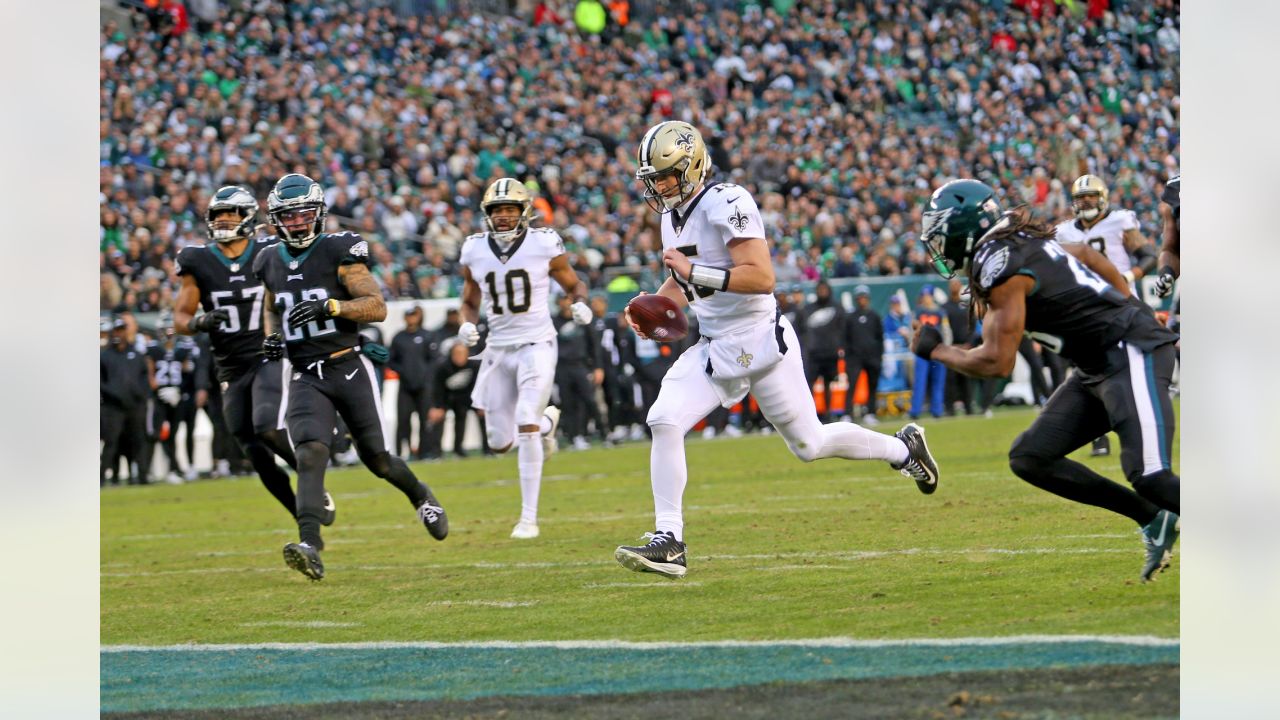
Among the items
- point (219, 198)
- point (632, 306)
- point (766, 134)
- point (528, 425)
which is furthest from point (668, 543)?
point (766, 134)

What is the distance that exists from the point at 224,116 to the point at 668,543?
15.4 metres

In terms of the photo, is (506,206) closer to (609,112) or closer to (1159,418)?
(1159,418)

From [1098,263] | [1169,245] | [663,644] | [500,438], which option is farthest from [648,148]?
[1169,245]

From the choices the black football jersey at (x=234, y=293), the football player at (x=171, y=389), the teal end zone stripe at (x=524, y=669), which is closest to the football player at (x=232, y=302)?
the black football jersey at (x=234, y=293)

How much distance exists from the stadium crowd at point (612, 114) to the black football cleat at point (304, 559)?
9210mm

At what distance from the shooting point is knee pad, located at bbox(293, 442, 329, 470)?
7379mm

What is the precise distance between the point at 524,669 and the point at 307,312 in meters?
2.63

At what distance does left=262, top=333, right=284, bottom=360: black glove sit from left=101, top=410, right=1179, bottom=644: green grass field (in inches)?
42.8

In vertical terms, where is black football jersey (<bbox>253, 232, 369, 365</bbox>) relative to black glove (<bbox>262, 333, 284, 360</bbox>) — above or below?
above

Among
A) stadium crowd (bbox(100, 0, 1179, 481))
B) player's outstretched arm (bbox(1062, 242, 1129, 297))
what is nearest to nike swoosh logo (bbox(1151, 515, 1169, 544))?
player's outstretched arm (bbox(1062, 242, 1129, 297))

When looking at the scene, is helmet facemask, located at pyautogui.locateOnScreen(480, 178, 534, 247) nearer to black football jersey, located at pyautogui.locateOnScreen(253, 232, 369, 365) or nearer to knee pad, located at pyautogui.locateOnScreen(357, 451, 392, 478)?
black football jersey, located at pyautogui.locateOnScreen(253, 232, 369, 365)

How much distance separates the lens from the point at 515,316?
9.26 m

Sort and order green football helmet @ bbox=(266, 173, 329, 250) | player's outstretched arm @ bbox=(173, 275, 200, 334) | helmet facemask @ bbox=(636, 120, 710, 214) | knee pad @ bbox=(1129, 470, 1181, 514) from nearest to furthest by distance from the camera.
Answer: knee pad @ bbox=(1129, 470, 1181, 514), helmet facemask @ bbox=(636, 120, 710, 214), green football helmet @ bbox=(266, 173, 329, 250), player's outstretched arm @ bbox=(173, 275, 200, 334)

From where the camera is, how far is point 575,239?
20016 mm
